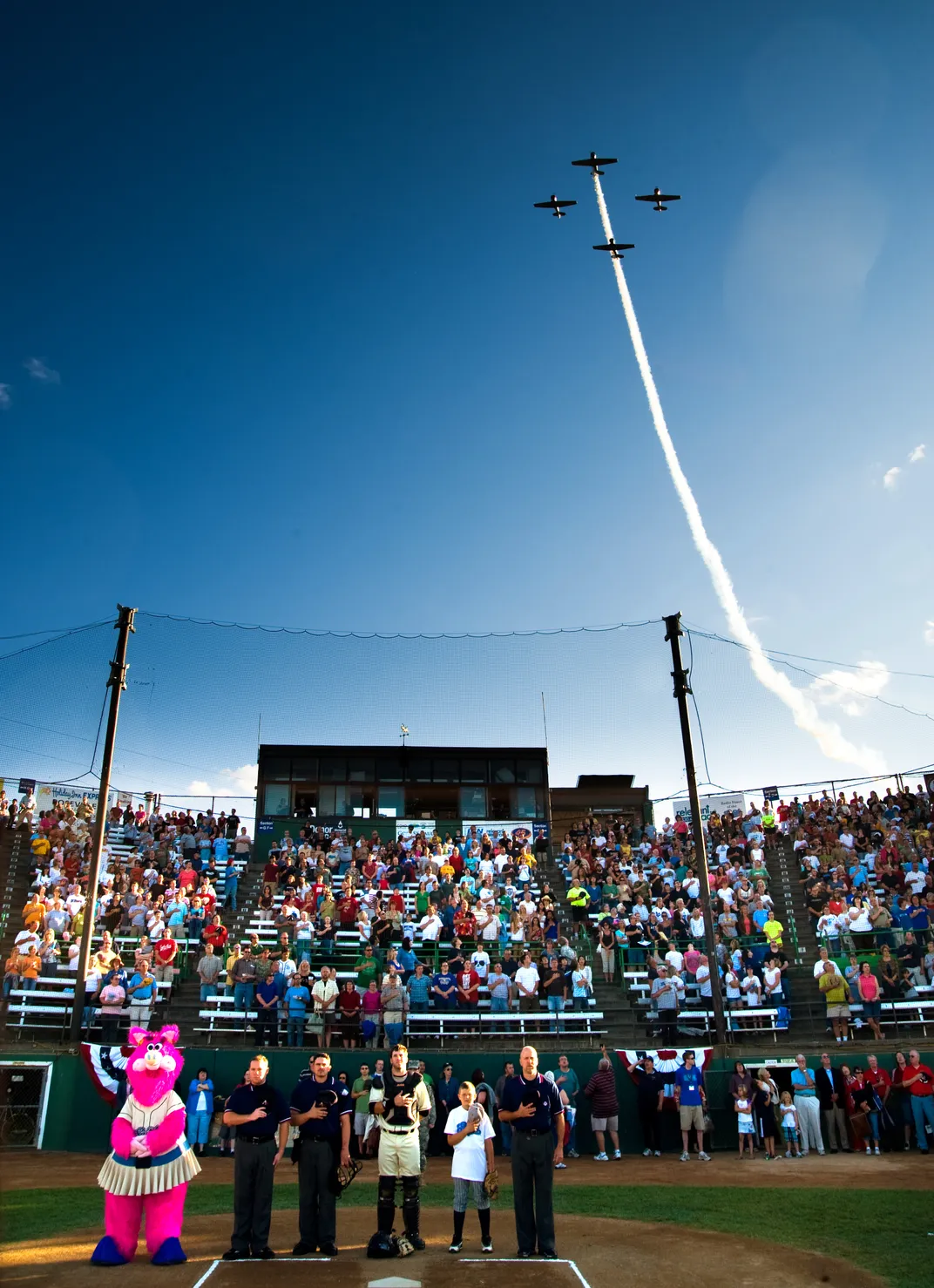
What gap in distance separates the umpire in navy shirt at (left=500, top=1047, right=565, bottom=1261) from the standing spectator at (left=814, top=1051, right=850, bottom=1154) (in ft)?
31.2

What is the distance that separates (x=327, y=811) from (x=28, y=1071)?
829 inches

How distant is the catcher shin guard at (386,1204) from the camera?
9.24 metres

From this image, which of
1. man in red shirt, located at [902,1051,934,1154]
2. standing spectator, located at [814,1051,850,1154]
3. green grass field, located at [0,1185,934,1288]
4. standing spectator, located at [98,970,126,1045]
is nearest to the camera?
green grass field, located at [0,1185,934,1288]

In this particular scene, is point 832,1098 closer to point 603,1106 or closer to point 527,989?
point 603,1106

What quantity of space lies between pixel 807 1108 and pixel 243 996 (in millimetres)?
10940

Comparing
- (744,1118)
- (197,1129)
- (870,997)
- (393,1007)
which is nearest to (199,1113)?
(197,1129)

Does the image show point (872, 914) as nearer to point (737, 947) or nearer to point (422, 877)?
point (737, 947)

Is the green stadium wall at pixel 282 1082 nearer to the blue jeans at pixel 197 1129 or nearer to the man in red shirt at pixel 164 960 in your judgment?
the blue jeans at pixel 197 1129

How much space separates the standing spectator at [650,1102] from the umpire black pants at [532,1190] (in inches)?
342

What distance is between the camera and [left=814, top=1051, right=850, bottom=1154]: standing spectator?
17203 millimetres

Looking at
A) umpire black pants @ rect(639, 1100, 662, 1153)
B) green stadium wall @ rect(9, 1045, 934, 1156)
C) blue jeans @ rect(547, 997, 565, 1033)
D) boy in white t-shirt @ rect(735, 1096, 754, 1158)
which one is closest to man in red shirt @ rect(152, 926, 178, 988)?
green stadium wall @ rect(9, 1045, 934, 1156)

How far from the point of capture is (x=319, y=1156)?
9.44 metres

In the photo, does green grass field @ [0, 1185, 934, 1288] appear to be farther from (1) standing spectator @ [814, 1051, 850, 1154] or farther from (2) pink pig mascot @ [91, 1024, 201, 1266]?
(1) standing spectator @ [814, 1051, 850, 1154]

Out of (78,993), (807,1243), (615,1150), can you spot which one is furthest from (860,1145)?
(78,993)
